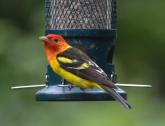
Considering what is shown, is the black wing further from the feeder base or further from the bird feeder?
the bird feeder

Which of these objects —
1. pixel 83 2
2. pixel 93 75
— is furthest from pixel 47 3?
pixel 93 75

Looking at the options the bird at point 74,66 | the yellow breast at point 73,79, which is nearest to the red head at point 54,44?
the bird at point 74,66

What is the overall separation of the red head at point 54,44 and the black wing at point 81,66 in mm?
60

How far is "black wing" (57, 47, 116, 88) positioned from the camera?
11.5 m

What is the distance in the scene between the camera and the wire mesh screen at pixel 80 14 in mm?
12141

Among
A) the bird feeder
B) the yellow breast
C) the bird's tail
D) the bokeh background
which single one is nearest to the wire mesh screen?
the bird feeder

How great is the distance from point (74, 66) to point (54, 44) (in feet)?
1.06

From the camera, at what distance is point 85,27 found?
12102 millimetres

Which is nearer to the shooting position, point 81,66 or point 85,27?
point 81,66

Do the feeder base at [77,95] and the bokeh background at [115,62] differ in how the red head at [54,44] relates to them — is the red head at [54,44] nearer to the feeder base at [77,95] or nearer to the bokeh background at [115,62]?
the feeder base at [77,95]

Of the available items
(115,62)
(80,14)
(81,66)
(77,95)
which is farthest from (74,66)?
(115,62)

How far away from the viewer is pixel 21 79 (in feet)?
44.8

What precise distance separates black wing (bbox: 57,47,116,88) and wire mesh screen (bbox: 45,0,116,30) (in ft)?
1.71

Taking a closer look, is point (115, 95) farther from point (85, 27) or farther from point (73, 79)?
point (85, 27)
